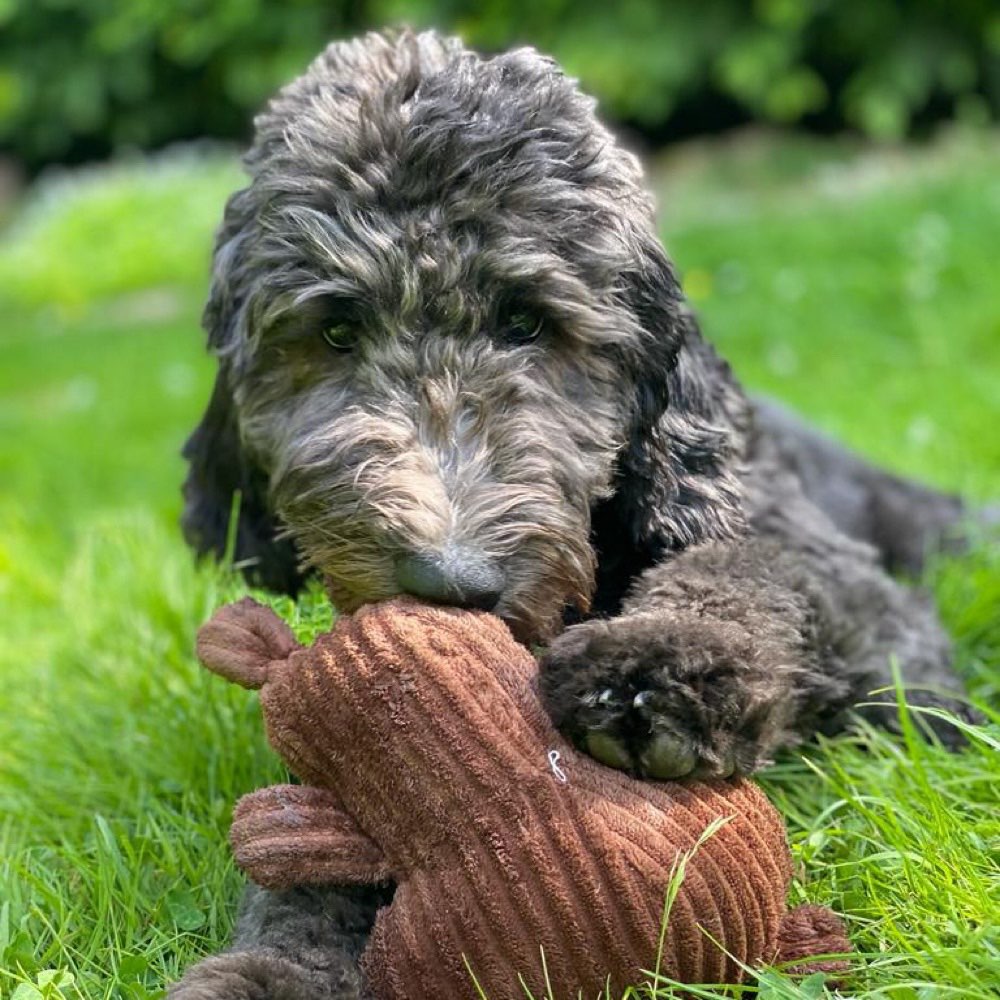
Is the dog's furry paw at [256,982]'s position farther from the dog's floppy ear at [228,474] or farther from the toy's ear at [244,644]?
the dog's floppy ear at [228,474]

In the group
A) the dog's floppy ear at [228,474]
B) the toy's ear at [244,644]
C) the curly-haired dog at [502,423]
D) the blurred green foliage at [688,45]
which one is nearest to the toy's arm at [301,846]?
the curly-haired dog at [502,423]

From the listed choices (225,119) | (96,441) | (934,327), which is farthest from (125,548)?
(225,119)

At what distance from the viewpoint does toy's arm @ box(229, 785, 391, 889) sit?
245 cm

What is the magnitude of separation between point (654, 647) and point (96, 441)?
7075mm

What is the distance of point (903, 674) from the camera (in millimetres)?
3561

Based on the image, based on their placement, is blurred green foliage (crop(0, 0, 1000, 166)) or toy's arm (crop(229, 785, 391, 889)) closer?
toy's arm (crop(229, 785, 391, 889))

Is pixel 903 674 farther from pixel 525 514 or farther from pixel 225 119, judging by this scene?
pixel 225 119

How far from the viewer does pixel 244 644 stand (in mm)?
2771

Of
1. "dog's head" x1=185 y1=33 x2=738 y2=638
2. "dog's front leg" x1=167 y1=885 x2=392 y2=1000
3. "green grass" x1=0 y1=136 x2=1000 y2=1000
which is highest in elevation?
"dog's head" x1=185 y1=33 x2=738 y2=638

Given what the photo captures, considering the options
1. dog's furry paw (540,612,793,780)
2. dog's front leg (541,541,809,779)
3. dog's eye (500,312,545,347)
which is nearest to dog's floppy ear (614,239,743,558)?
dog's eye (500,312,545,347)

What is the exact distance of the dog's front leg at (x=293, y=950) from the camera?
2322 mm

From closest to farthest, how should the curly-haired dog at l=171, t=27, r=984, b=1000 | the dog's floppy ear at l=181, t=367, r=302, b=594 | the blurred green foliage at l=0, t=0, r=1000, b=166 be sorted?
the curly-haired dog at l=171, t=27, r=984, b=1000, the dog's floppy ear at l=181, t=367, r=302, b=594, the blurred green foliage at l=0, t=0, r=1000, b=166

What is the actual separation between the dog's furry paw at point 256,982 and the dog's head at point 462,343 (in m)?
0.67

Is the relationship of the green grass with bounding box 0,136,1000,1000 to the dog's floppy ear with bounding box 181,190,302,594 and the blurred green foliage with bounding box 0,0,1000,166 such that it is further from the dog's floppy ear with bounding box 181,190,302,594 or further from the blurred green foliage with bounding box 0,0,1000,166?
the blurred green foliage with bounding box 0,0,1000,166
